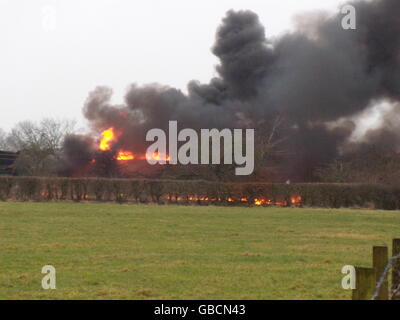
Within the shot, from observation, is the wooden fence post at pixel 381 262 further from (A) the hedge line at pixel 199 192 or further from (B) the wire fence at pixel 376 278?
(A) the hedge line at pixel 199 192

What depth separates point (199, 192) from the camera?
1172 inches

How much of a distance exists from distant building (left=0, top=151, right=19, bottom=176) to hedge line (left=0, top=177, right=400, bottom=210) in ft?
83.8

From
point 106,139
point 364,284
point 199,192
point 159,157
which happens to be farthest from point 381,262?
point 106,139

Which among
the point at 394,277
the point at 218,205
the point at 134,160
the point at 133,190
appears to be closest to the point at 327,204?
the point at 218,205

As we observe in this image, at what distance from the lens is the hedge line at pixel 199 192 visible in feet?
94.9

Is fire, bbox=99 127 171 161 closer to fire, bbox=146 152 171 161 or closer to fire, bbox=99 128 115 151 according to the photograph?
fire, bbox=99 128 115 151

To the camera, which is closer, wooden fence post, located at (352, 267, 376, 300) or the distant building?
wooden fence post, located at (352, 267, 376, 300)

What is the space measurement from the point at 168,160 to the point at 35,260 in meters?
30.1

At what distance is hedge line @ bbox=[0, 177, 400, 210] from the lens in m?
28.9

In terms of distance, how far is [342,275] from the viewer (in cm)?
919

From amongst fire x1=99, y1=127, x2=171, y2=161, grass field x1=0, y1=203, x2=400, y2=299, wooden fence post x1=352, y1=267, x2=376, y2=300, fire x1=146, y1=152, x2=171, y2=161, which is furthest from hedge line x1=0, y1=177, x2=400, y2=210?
wooden fence post x1=352, y1=267, x2=376, y2=300

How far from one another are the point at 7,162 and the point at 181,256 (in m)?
50.7
